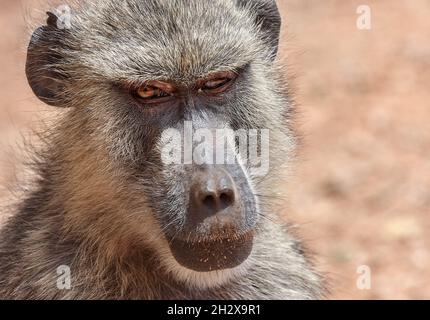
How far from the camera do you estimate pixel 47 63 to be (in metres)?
6.27

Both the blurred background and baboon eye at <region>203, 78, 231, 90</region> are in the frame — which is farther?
the blurred background

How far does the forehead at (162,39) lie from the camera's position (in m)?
5.85

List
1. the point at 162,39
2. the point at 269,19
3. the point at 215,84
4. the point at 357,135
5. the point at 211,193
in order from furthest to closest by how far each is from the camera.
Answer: the point at 357,135, the point at 269,19, the point at 215,84, the point at 162,39, the point at 211,193

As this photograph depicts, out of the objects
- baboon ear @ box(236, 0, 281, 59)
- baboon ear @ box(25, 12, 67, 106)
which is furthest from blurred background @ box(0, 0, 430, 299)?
baboon ear @ box(25, 12, 67, 106)

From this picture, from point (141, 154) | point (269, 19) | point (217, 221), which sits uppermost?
point (269, 19)

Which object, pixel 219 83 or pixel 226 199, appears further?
pixel 219 83

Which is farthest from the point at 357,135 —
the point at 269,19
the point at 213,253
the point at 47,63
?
the point at 213,253

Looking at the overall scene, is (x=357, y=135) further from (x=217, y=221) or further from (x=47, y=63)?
(x=217, y=221)

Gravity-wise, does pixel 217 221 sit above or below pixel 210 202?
below

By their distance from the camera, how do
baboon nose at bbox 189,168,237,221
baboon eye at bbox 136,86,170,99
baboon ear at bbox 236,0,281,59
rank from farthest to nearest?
baboon ear at bbox 236,0,281,59 < baboon eye at bbox 136,86,170,99 < baboon nose at bbox 189,168,237,221

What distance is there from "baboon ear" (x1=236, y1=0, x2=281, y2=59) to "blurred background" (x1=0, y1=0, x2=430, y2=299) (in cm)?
34

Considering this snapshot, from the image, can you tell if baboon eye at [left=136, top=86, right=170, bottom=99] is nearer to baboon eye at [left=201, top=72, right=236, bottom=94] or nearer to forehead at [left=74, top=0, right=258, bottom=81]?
forehead at [left=74, top=0, right=258, bottom=81]

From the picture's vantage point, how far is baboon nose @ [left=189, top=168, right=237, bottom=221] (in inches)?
212

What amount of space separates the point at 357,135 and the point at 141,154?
6783 millimetres
